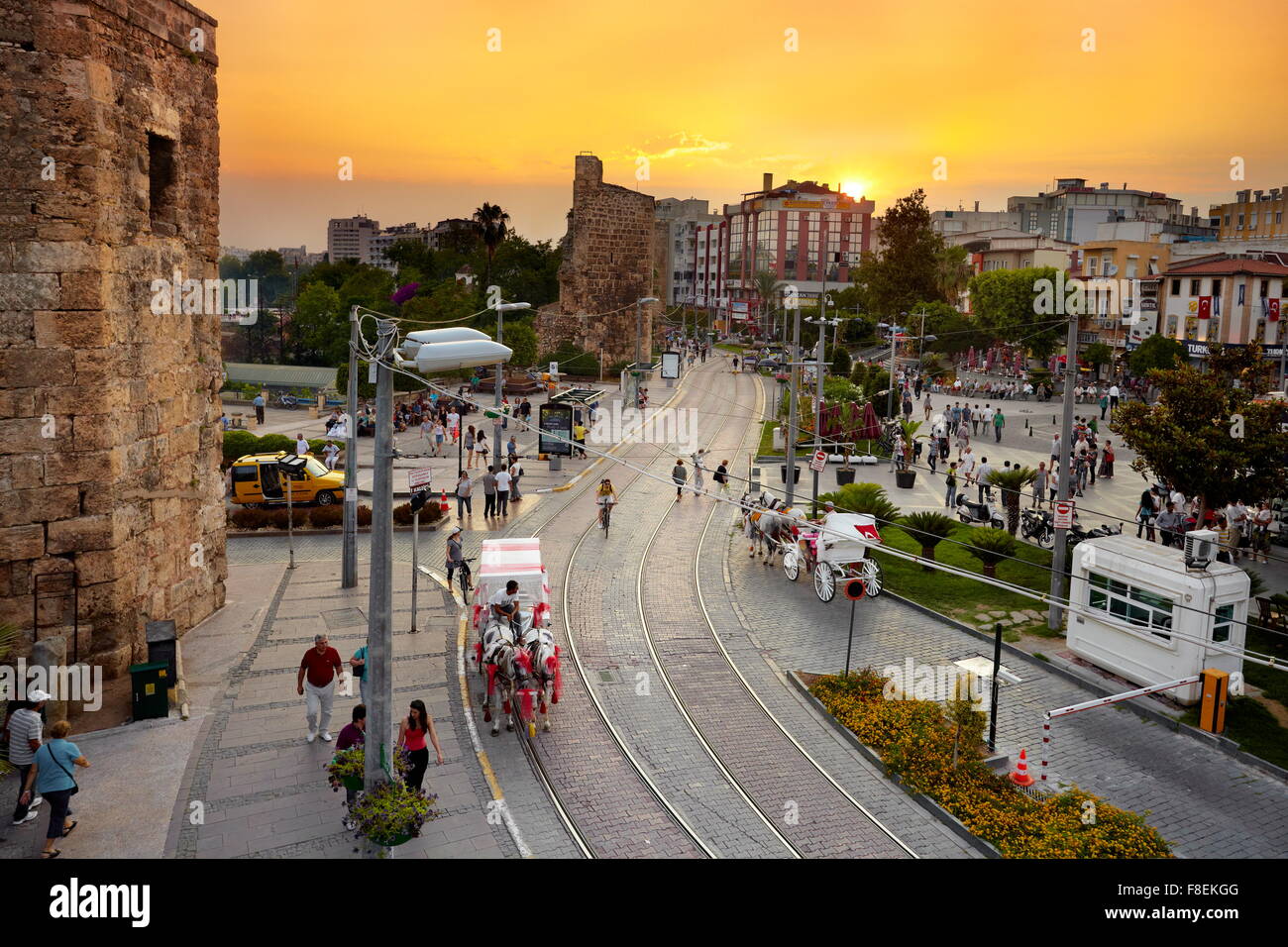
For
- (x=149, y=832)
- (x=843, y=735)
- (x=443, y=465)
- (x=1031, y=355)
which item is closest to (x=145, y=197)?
(x=149, y=832)

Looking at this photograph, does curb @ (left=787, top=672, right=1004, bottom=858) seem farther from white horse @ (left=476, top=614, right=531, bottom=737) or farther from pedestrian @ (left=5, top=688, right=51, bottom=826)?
pedestrian @ (left=5, top=688, right=51, bottom=826)

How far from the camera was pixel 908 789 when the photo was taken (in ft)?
43.1

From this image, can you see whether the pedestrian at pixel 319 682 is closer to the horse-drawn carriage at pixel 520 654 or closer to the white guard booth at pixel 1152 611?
the horse-drawn carriage at pixel 520 654

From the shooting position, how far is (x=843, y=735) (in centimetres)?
1483

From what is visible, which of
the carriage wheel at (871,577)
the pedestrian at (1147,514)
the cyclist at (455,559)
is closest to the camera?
the cyclist at (455,559)

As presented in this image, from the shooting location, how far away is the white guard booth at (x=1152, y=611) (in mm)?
15273

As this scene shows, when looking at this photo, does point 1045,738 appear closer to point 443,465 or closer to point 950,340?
point 443,465

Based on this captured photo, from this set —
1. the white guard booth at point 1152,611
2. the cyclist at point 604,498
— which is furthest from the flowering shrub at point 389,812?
the cyclist at point 604,498

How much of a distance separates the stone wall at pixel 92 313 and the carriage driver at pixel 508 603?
17.5 feet

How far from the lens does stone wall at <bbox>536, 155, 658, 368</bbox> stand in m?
63.9

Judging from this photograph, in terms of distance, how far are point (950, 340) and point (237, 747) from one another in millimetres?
70338

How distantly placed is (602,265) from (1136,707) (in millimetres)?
52737

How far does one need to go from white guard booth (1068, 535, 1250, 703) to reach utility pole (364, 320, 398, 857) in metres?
9.87
